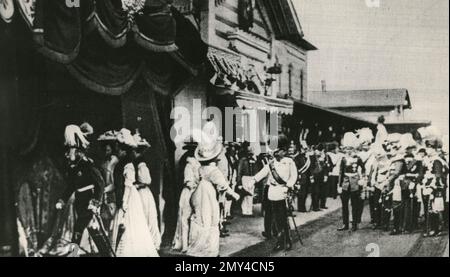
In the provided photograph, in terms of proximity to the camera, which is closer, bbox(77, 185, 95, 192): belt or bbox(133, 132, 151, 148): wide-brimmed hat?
bbox(77, 185, 95, 192): belt

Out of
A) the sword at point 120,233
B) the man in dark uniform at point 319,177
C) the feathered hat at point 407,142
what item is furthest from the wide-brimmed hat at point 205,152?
the feathered hat at point 407,142

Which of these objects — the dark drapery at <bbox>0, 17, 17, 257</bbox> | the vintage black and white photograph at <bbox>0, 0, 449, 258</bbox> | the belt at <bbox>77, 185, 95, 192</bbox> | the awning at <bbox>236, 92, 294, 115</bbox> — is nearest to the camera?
the dark drapery at <bbox>0, 17, 17, 257</bbox>

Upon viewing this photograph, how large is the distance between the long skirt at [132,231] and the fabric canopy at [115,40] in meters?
1.00

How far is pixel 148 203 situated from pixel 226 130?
3.36 ft

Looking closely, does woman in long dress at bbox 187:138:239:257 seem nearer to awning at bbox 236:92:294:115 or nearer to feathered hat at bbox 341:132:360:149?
awning at bbox 236:92:294:115

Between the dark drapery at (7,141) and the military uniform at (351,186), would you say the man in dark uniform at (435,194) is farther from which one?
the dark drapery at (7,141)

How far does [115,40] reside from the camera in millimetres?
4496

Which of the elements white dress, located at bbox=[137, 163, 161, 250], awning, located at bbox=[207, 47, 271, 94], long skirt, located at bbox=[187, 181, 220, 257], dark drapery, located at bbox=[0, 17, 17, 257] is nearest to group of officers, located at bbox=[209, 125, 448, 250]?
long skirt, located at bbox=[187, 181, 220, 257]

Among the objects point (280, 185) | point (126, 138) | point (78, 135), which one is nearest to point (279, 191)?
point (280, 185)

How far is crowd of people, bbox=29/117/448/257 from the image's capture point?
4660mm

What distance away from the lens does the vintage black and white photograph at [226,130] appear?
4.33 m

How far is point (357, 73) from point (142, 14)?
7.43ft

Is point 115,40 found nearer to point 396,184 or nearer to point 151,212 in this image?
point 151,212

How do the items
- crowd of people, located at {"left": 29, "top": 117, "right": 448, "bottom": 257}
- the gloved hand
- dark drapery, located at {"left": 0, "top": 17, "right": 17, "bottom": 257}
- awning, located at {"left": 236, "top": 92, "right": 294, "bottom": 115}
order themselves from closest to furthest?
dark drapery, located at {"left": 0, "top": 17, "right": 17, "bottom": 257}
the gloved hand
crowd of people, located at {"left": 29, "top": 117, "right": 448, "bottom": 257}
awning, located at {"left": 236, "top": 92, "right": 294, "bottom": 115}
